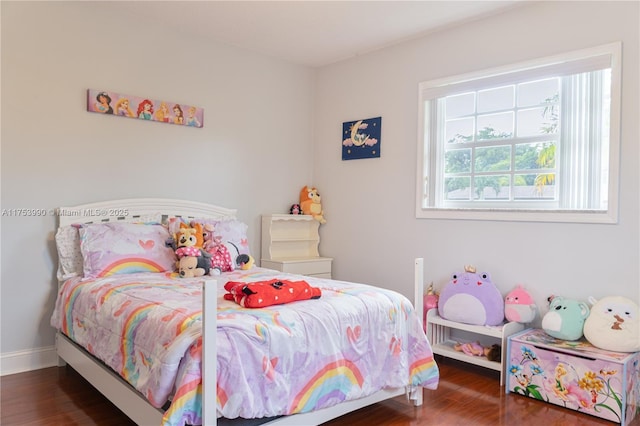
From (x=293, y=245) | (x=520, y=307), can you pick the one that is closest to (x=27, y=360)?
(x=293, y=245)

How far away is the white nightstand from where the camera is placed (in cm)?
416

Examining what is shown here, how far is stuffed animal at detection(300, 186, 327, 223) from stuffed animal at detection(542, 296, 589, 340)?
2267 millimetres

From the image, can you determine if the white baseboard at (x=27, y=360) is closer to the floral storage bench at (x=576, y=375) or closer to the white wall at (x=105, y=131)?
the white wall at (x=105, y=131)

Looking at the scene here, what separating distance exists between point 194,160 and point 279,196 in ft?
3.03

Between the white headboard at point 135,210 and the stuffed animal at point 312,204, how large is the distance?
0.77m

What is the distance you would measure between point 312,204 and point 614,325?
8.70 feet

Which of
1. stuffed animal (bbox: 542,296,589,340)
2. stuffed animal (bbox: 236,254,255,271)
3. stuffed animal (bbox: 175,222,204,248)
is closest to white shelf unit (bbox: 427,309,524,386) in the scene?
stuffed animal (bbox: 542,296,589,340)

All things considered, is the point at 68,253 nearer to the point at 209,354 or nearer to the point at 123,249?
the point at 123,249

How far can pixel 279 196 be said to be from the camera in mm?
4426

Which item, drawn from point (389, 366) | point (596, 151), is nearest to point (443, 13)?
point (596, 151)

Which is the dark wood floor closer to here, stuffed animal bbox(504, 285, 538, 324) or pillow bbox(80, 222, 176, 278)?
stuffed animal bbox(504, 285, 538, 324)

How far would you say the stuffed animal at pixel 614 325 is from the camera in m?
2.52

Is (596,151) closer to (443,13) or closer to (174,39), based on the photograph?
(443,13)

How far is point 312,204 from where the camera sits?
4.47 m
